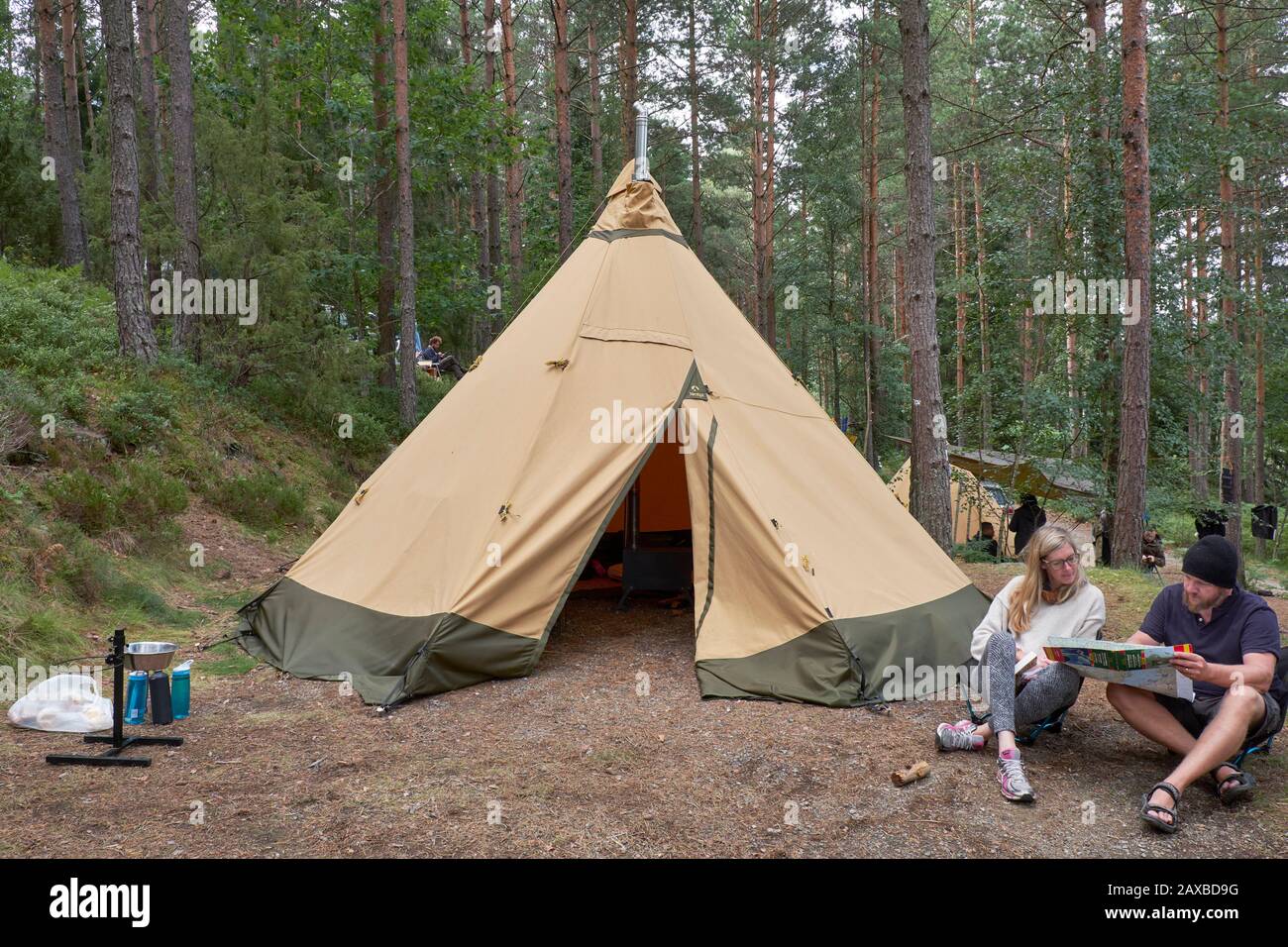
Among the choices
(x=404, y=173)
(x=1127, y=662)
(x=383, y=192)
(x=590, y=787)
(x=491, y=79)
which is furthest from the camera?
(x=491, y=79)

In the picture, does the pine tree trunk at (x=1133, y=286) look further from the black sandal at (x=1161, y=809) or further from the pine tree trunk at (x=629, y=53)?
the pine tree trunk at (x=629, y=53)

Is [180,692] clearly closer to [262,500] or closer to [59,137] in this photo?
[262,500]

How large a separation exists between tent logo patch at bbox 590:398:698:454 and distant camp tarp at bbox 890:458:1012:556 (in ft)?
19.6

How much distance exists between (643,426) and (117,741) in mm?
3221

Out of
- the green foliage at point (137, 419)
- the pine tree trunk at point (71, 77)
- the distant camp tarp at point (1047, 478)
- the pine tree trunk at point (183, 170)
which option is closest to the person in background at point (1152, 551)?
the distant camp tarp at point (1047, 478)

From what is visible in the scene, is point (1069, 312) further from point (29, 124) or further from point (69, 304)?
point (29, 124)

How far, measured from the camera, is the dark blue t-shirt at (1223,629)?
11.3ft

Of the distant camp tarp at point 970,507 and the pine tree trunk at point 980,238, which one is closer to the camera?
the distant camp tarp at point 970,507

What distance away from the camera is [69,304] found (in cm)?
990

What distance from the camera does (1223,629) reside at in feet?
11.7

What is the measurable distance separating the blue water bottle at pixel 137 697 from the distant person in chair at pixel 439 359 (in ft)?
41.9

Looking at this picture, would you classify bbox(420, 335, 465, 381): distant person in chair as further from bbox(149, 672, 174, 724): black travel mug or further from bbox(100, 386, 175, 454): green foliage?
bbox(149, 672, 174, 724): black travel mug

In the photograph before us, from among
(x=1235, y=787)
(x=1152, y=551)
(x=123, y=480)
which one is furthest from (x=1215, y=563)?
(x=1152, y=551)
